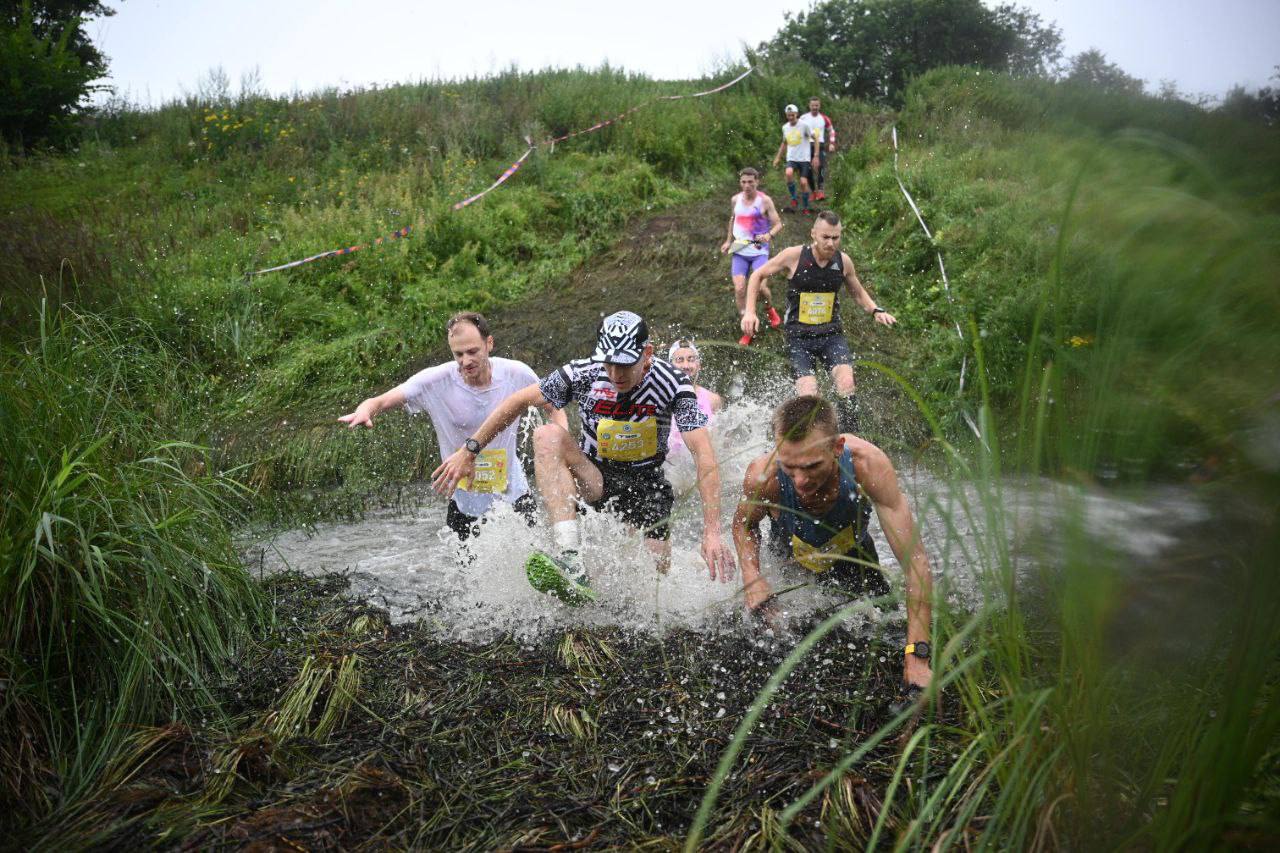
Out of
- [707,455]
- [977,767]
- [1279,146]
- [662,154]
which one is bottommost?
[977,767]

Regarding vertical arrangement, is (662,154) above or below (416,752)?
above

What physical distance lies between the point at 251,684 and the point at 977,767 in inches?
113

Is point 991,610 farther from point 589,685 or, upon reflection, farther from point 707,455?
point 707,455

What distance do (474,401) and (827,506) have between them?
261 centimetres

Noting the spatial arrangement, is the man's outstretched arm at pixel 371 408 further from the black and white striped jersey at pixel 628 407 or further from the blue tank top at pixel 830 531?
the blue tank top at pixel 830 531

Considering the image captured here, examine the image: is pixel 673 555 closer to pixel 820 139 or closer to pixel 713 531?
pixel 713 531

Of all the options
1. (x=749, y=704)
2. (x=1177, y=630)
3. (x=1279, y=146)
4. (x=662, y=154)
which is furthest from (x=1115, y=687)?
(x=662, y=154)

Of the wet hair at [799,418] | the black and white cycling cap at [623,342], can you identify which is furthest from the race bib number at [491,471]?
the wet hair at [799,418]

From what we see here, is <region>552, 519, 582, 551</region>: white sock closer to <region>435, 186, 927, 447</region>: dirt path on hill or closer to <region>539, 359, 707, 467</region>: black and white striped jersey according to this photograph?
<region>539, 359, 707, 467</region>: black and white striped jersey

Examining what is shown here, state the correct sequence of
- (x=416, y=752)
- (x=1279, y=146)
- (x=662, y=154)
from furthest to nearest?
(x=662, y=154), (x=416, y=752), (x=1279, y=146)

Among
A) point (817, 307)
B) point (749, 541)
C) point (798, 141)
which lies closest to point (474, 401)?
point (749, 541)

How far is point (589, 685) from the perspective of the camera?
423 centimetres

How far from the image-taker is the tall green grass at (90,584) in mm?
3277

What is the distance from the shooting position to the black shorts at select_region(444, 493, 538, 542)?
6.28 metres
